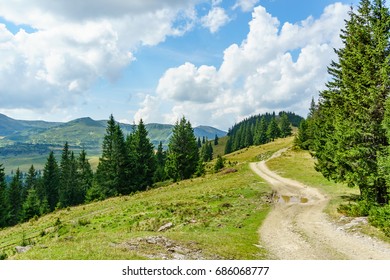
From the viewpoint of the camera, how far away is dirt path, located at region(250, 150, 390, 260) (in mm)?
15859

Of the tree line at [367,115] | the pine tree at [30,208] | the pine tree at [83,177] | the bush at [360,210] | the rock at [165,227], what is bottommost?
the pine tree at [30,208]

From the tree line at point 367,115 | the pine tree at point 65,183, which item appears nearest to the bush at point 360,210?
the tree line at point 367,115

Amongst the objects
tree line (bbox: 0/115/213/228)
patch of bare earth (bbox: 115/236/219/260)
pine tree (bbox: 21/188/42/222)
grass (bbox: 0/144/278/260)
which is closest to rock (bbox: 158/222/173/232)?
grass (bbox: 0/144/278/260)

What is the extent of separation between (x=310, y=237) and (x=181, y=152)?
4577 cm

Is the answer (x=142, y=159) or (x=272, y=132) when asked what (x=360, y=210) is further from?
(x=272, y=132)

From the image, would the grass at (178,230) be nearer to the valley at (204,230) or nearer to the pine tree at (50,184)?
the valley at (204,230)

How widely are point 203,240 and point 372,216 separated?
1186 centimetres

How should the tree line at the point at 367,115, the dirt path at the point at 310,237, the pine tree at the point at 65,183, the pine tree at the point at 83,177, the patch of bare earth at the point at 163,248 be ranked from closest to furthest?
the patch of bare earth at the point at 163,248, the dirt path at the point at 310,237, the tree line at the point at 367,115, the pine tree at the point at 65,183, the pine tree at the point at 83,177

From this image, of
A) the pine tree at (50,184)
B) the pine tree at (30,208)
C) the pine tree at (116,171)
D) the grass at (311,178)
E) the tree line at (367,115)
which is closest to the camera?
the tree line at (367,115)

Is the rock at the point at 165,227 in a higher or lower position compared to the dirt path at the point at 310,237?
lower

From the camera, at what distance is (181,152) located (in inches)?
2505

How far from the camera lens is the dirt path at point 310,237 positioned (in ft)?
52.0

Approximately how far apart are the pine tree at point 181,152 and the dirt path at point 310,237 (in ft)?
111

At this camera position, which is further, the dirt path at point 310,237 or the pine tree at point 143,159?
the pine tree at point 143,159
